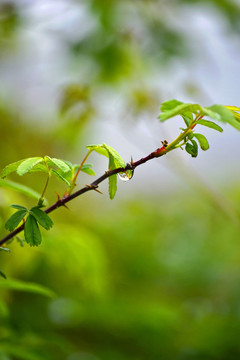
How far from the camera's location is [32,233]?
638 millimetres

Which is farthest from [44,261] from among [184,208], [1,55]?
[184,208]

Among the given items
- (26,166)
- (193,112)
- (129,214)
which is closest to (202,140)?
(193,112)

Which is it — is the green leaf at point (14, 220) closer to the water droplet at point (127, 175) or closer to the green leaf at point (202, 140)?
the water droplet at point (127, 175)

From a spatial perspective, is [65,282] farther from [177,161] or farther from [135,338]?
[177,161]

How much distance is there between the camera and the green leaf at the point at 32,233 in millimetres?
632

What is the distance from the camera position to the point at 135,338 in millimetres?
1546

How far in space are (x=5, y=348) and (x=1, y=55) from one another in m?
1.69

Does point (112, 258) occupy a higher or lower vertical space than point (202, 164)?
lower

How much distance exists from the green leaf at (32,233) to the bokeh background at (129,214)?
66 centimetres

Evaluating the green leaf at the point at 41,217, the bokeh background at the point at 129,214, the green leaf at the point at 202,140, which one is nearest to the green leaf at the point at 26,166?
the green leaf at the point at 41,217

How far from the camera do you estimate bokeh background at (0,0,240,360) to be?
1.50 meters

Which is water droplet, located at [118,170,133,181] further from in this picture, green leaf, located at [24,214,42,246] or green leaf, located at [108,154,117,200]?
green leaf, located at [24,214,42,246]

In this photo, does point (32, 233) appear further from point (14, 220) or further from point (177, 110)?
point (177, 110)

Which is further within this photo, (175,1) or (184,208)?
(184,208)
